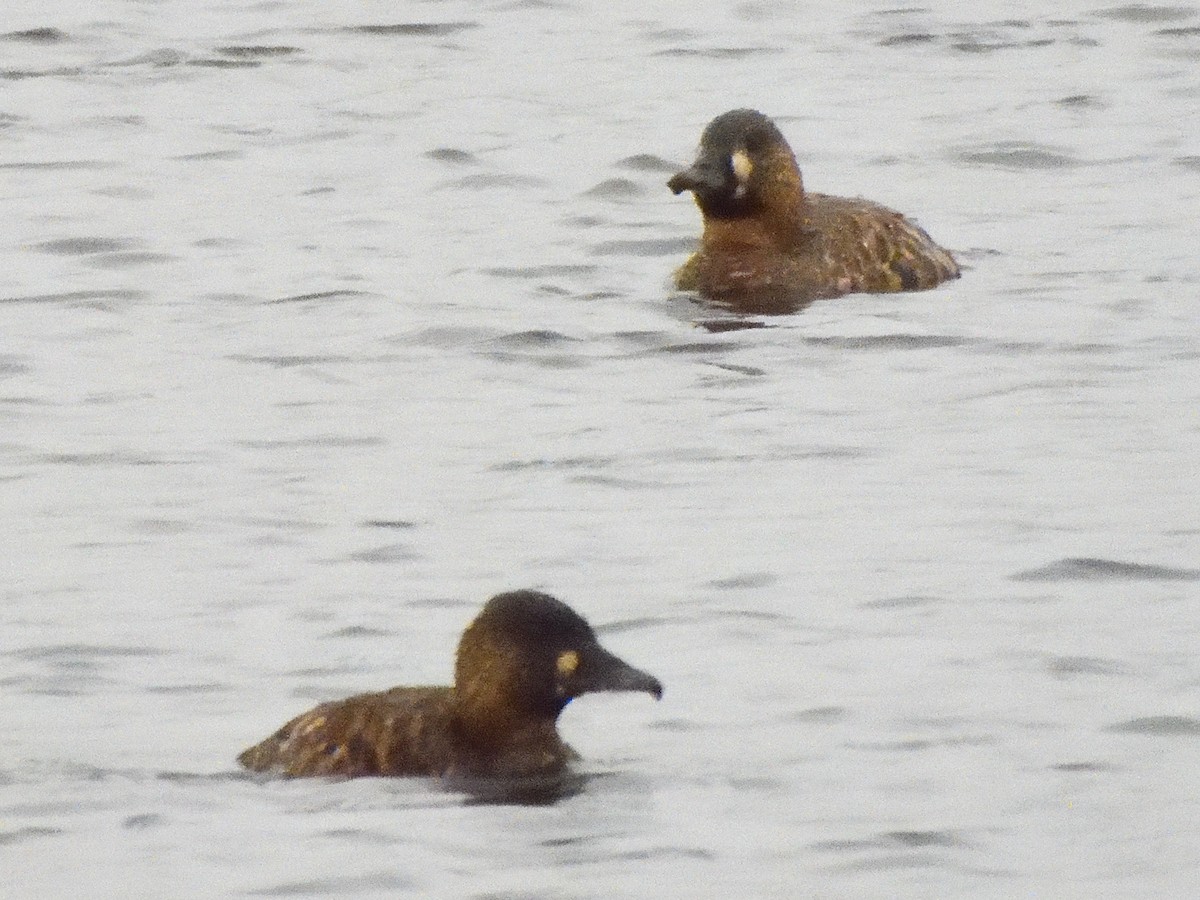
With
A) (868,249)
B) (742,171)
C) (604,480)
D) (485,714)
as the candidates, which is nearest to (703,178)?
(742,171)

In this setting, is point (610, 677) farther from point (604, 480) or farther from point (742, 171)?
point (742, 171)

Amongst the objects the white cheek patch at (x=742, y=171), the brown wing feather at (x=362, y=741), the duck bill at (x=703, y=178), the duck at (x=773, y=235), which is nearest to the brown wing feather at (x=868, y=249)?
the duck at (x=773, y=235)

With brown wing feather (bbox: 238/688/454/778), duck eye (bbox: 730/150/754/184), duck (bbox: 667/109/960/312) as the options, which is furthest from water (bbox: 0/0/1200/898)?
duck eye (bbox: 730/150/754/184)

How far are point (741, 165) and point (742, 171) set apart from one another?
0.04m

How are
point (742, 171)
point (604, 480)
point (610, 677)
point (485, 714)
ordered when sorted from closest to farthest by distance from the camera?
point (610, 677) → point (485, 714) → point (604, 480) → point (742, 171)

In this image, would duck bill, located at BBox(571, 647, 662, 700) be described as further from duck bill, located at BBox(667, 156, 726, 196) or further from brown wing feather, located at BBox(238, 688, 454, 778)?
duck bill, located at BBox(667, 156, 726, 196)

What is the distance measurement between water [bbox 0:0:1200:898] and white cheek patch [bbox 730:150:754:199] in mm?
660

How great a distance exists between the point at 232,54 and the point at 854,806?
631 inches

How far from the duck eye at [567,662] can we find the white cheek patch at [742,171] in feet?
22.9

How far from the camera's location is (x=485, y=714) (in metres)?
10.4

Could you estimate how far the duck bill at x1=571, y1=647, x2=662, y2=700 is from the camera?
10.2 metres

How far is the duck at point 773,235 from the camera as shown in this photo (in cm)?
1700

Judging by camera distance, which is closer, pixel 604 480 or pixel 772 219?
pixel 604 480

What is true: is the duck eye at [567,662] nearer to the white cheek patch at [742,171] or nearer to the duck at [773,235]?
the duck at [773,235]
